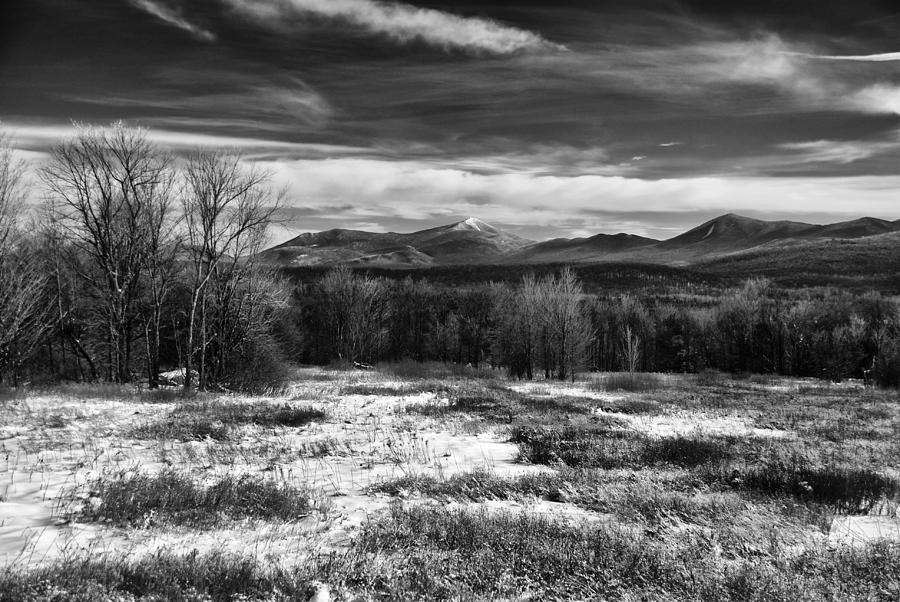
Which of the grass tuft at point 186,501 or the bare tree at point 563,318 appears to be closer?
the grass tuft at point 186,501

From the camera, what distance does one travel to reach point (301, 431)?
40.6 feet

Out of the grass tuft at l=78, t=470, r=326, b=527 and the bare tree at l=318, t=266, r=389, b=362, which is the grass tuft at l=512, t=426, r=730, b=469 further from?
the bare tree at l=318, t=266, r=389, b=362

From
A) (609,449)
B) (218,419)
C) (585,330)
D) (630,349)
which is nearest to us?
(609,449)

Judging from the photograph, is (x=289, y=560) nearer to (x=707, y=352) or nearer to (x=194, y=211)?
(x=194, y=211)

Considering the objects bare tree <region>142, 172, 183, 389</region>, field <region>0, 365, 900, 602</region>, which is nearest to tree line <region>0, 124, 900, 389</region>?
bare tree <region>142, 172, 183, 389</region>

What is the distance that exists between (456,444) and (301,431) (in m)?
4.03

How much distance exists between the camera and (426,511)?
6.44m

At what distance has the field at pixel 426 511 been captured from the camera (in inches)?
178

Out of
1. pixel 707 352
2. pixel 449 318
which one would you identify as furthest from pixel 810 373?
pixel 449 318

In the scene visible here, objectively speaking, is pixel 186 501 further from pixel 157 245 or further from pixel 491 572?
pixel 157 245

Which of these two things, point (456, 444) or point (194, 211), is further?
point (194, 211)

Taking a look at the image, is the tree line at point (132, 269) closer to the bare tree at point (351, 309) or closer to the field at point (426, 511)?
the field at point (426, 511)

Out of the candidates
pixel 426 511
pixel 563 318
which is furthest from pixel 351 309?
pixel 426 511

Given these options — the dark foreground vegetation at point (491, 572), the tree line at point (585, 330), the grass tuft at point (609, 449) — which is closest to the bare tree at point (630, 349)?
the tree line at point (585, 330)
